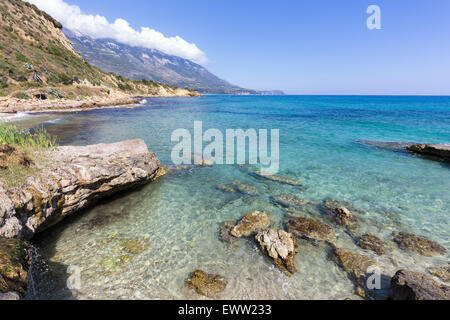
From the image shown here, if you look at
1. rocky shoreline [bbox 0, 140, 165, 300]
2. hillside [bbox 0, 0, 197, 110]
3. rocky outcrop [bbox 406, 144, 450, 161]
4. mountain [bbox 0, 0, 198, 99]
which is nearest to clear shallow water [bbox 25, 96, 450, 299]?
rocky shoreline [bbox 0, 140, 165, 300]

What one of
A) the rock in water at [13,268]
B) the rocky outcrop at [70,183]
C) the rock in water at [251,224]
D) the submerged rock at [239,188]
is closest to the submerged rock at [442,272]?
the rock in water at [251,224]

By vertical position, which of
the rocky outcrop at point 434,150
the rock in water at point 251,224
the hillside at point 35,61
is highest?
the hillside at point 35,61

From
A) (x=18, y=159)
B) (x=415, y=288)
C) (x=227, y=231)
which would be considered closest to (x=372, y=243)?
(x=415, y=288)

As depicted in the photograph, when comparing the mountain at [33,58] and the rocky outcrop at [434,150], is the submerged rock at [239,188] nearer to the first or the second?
the rocky outcrop at [434,150]

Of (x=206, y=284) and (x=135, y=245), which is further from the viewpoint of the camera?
(x=135, y=245)

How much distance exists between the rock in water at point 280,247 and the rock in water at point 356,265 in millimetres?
1223

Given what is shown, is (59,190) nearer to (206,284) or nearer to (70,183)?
(70,183)

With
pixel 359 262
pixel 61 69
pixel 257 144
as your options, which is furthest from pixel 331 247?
pixel 61 69

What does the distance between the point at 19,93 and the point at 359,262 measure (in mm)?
50218

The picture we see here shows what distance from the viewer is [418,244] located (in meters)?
6.44

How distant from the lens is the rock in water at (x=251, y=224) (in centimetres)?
680

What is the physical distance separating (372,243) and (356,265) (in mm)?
1444

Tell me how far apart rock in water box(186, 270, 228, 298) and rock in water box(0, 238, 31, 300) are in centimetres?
314

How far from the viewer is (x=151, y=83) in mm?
110375
